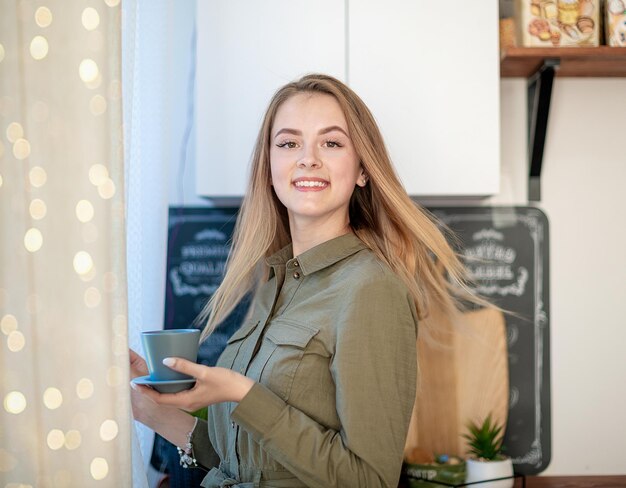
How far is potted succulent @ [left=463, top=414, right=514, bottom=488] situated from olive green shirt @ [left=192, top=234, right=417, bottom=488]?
0.80m

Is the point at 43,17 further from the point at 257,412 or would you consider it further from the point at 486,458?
the point at 486,458

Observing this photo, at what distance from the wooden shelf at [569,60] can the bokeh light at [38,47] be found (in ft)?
4.36

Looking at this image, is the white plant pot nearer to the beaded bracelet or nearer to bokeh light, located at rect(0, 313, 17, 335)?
the beaded bracelet

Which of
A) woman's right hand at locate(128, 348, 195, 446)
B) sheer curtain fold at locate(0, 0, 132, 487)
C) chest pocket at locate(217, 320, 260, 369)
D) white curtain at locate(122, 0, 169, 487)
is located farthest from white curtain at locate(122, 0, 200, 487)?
sheer curtain fold at locate(0, 0, 132, 487)

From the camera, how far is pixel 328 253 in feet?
4.65

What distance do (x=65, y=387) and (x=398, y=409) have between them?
1.69 feet

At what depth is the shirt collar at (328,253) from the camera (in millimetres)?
1408

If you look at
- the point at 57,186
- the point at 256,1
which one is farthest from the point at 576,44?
the point at 57,186

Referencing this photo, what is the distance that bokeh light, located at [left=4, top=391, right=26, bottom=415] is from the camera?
848 millimetres

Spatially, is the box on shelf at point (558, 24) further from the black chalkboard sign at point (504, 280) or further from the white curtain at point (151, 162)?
the white curtain at point (151, 162)

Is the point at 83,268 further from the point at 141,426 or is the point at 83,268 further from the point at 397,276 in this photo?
the point at 141,426

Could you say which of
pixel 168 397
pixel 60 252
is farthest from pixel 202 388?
pixel 60 252

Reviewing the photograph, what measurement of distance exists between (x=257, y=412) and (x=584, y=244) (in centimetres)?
136

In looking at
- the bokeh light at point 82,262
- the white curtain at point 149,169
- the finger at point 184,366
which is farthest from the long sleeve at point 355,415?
the white curtain at point 149,169
